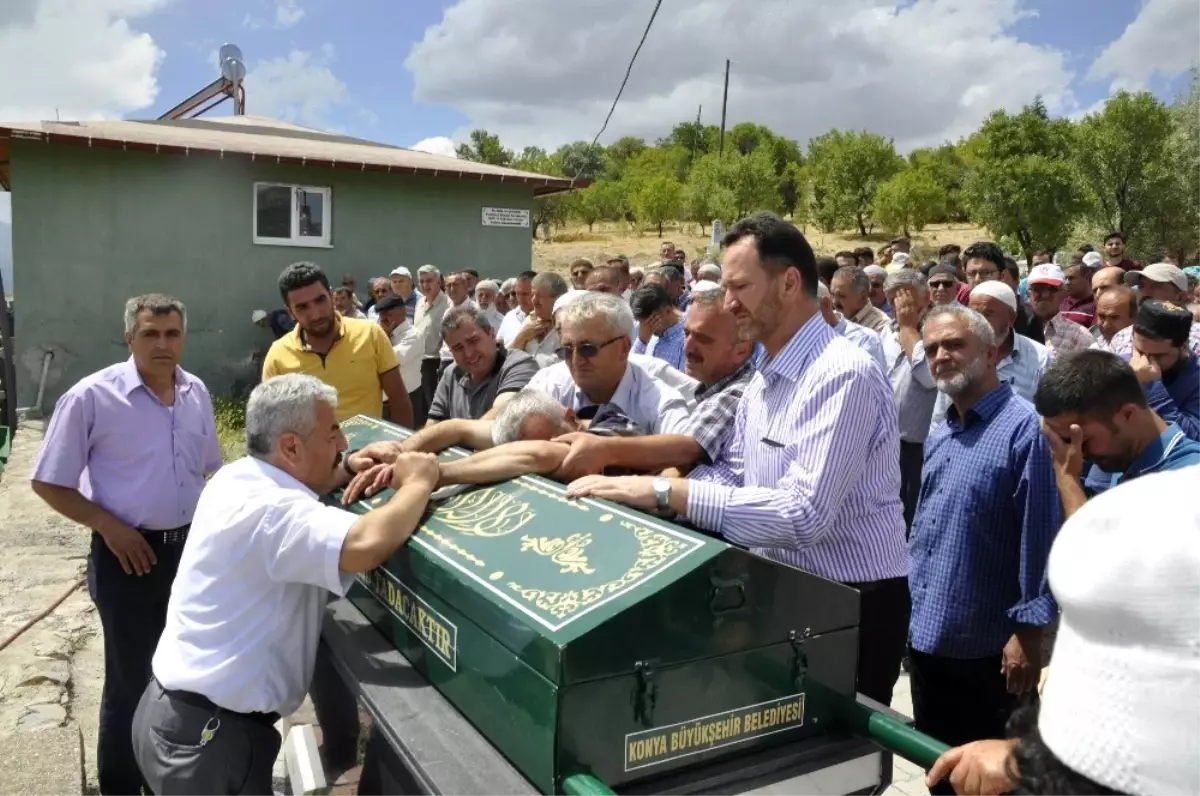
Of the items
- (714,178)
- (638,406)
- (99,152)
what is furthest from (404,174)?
(714,178)

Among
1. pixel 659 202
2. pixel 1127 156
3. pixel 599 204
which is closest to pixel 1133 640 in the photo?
pixel 1127 156

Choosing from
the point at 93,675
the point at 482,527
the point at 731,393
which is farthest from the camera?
the point at 93,675

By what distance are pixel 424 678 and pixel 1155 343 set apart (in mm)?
3440

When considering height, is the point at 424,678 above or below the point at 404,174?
below

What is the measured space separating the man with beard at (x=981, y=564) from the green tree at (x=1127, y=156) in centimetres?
2443

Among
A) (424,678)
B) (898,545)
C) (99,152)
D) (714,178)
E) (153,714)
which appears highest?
(714,178)

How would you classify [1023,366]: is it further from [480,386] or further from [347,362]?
[347,362]

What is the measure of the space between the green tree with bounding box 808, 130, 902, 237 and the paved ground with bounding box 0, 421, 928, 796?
4457 cm

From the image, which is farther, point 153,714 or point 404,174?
point 404,174

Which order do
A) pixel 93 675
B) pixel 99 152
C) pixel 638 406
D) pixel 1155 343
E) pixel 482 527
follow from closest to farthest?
1. pixel 482 527
2. pixel 638 406
3. pixel 1155 343
4. pixel 93 675
5. pixel 99 152

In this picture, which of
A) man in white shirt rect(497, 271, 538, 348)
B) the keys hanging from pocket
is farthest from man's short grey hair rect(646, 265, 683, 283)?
the keys hanging from pocket

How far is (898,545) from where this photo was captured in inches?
99.1

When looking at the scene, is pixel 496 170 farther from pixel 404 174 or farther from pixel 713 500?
pixel 713 500

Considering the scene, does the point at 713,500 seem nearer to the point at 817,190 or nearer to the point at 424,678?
the point at 424,678
